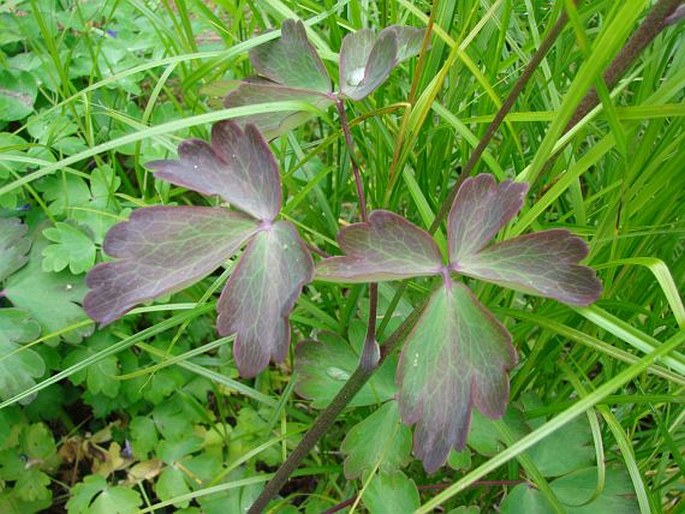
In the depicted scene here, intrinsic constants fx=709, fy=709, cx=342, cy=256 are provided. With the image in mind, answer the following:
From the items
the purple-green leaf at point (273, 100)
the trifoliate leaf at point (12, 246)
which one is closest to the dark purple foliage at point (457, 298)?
the purple-green leaf at point (273, 100)

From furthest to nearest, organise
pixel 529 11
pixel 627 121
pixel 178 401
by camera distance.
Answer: pixel 178 401, pixel 529 11, pixel 627 121

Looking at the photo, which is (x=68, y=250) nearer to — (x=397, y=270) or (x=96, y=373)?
(x=96, y=373)

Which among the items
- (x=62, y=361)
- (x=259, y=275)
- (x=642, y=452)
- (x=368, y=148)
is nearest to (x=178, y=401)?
(x=62, y=361)

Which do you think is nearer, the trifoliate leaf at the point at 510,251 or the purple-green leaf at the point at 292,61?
the trifoliate leaf at the point at 510,251

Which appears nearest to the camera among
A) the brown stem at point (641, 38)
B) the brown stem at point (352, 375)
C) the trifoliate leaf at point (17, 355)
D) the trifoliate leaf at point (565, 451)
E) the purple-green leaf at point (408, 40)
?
the brown stem at point (641, 38)

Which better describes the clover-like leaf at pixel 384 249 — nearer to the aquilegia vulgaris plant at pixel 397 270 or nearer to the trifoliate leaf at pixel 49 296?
the aquilegia vulgaris plant at pixel 397 270

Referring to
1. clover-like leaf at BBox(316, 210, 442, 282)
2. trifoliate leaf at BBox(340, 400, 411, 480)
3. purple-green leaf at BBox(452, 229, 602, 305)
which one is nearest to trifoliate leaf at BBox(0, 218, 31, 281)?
trifoliate leaf at BBox(340, 400, 411, 480)

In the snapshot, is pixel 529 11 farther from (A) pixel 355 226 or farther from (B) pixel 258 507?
(B) pixel 258 507
